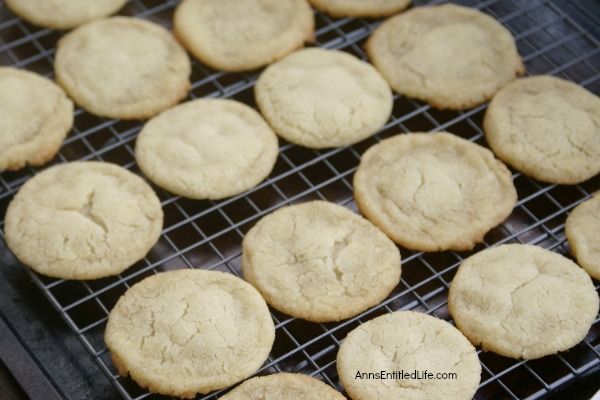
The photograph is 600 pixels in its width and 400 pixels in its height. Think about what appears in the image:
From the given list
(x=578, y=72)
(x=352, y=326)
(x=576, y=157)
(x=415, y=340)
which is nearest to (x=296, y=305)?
(x=352, y=326)

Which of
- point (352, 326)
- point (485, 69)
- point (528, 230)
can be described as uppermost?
point (485, 69)

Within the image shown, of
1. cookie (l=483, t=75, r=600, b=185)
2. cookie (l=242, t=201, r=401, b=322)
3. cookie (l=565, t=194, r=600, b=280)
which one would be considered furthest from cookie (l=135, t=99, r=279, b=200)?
cookie (l=565, t=194, r=600, b=280)

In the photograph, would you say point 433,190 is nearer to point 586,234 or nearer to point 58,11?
point 586,234

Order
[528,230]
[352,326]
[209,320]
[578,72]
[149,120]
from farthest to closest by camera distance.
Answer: [578,72] < [149,120] < [528,230] < [352,326] < [209,320]

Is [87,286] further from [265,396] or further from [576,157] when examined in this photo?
[576,157]

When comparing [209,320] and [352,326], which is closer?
[209,320]

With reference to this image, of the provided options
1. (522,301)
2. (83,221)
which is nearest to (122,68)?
(83,221)
